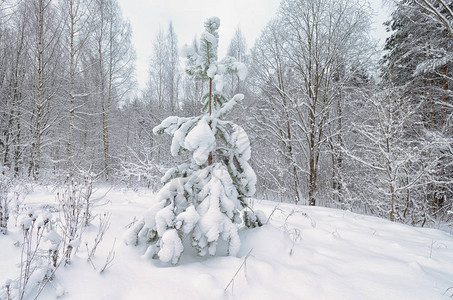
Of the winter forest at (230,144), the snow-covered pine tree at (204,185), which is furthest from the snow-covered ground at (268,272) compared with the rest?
the snow-covered pine tree at (204,185)

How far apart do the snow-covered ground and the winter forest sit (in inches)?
0.9

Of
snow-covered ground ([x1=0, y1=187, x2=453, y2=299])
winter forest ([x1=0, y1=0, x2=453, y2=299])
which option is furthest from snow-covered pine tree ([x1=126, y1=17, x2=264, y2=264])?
snow-covered ground ([x1=0, y1=187, x2=453, y2=299])

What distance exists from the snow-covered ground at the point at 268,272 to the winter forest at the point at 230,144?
23 mm

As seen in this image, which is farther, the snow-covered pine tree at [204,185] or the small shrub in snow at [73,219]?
the snow-covered pine tree at [204,185]

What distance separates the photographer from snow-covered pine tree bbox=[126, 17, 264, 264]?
72.7 inches

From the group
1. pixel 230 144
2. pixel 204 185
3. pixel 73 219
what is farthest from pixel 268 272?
pixel 73 219

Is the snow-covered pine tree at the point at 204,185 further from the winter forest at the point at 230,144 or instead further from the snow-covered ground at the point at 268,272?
the snow-covered ground at the point at 268,272

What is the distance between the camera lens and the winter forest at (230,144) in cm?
190

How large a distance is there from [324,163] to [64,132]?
1636 centimetres

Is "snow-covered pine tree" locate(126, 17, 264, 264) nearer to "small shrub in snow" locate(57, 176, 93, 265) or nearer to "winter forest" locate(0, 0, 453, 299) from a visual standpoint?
"winter forest" locate(0, 0, 453, 299)

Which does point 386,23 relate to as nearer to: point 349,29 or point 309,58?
point 349,29

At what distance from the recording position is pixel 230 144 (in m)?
2.23

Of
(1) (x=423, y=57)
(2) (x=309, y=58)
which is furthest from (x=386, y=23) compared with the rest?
(2) (x=309, y=58)

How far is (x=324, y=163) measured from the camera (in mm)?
11734
